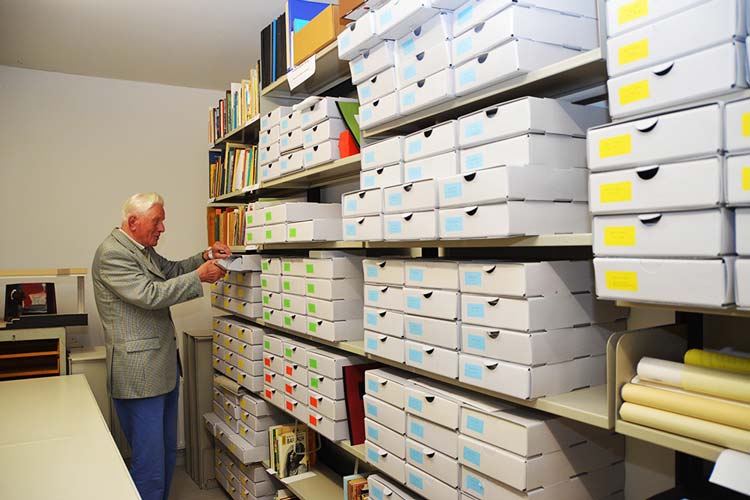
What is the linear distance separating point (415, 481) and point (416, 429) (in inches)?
6.1

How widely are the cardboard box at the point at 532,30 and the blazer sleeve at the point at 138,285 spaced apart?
191 cm

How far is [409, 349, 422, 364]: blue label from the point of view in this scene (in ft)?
5.80

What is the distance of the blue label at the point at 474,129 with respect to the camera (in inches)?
59.4

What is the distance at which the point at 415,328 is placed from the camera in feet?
5.87

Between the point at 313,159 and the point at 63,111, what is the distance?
247 centimetres

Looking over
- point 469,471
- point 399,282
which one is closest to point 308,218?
point 399,282

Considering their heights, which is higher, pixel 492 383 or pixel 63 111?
pixel 63 111

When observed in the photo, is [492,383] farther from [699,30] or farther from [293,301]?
[293,301]

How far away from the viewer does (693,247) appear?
1.03 metres

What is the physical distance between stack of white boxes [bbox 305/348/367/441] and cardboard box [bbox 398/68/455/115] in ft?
3.32

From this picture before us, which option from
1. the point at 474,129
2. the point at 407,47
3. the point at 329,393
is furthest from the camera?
the point at 329,393

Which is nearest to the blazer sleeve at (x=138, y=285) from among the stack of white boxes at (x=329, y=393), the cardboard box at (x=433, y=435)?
the stack of white boxes at (x=329, y=393)

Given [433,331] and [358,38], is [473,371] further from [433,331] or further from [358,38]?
[358,38]

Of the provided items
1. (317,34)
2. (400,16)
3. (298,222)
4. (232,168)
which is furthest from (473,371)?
(232,168)
